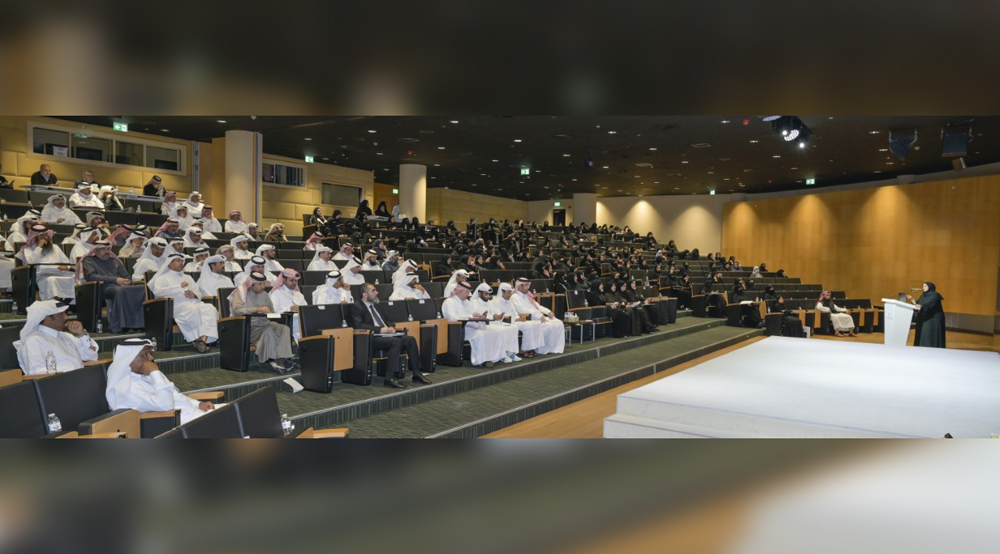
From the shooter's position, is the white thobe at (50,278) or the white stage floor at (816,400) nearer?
the white stage floor at (816,400)

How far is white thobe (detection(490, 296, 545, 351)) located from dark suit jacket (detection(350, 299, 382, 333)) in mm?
1990

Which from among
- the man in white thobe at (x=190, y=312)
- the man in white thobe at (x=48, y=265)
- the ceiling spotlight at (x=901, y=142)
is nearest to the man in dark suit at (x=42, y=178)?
the man in white thobe at (x=48, y=265)

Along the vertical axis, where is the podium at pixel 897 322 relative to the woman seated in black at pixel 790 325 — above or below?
above

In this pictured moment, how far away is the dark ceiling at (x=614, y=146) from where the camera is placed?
36.0ft

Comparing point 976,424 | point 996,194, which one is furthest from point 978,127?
point 976,424

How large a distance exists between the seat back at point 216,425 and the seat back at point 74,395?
134 centimetres

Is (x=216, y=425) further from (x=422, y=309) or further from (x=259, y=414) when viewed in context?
(x=422, y=309)

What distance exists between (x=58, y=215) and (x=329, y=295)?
192 inches

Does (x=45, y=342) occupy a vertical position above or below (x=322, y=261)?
below

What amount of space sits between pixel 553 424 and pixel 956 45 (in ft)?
17.4

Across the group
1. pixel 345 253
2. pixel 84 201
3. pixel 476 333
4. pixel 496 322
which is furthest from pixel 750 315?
pixel 84 201

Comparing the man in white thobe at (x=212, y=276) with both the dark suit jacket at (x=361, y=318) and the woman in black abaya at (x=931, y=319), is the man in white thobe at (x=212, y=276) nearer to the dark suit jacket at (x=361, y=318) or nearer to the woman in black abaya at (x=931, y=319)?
the dark suit jacket at (x=361, y=318)

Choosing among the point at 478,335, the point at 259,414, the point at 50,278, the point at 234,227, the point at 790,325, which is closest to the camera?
the point at 259,414

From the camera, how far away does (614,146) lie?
44.6ft
